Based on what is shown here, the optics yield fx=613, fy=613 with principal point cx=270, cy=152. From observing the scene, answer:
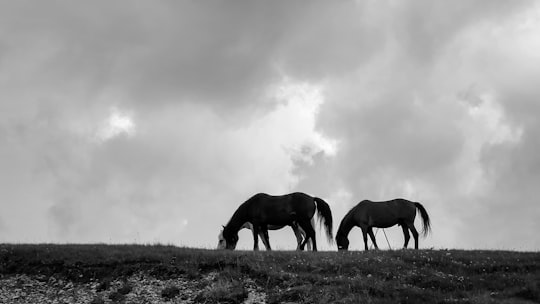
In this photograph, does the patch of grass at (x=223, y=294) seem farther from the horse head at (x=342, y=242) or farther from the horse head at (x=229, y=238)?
the horse head at (x=342, y=242)

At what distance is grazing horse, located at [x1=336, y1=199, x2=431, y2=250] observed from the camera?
105 ft

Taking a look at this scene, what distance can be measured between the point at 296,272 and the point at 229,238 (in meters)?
9.50

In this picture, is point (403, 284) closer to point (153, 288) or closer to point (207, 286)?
point (207, 286)

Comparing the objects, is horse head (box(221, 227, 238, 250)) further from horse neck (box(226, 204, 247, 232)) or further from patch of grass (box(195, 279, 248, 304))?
patch of grass (box(195, 279, 248, 304))

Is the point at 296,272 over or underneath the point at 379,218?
underneath

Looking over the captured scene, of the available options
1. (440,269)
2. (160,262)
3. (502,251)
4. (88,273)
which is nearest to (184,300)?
(160,262)

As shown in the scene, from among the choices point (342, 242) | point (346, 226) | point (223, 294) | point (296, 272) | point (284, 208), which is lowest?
point (223, 294)

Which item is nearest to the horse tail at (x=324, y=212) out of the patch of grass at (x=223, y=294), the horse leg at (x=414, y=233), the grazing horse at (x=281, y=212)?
the grazing horse at (x=281, y=212)

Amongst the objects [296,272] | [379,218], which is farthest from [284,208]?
[296,272]

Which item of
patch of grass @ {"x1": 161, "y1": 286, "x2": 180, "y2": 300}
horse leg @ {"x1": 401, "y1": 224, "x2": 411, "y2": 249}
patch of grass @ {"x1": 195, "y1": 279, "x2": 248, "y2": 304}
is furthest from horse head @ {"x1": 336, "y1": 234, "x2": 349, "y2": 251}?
patch of grass @ {"x1": 161, "y1": 286, "x2": 180, "y2": 300}

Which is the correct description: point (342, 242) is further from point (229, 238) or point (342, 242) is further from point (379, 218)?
point (229, 238)

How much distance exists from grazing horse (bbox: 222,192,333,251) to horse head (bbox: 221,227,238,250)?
41 centimetres

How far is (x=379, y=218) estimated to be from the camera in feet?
106

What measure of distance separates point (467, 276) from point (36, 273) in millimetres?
16111
